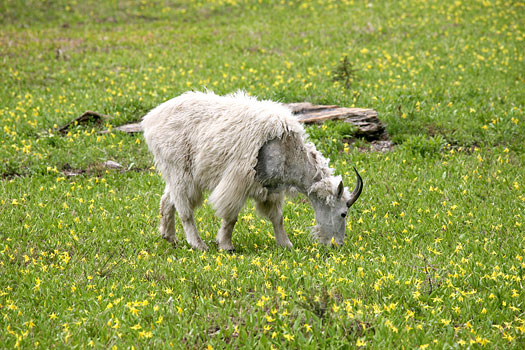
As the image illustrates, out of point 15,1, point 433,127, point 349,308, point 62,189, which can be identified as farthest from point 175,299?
point 15,1

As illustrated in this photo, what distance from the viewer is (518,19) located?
20125mm

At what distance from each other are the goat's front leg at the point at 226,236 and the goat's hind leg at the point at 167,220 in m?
0.76

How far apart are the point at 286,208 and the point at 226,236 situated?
1786 mm

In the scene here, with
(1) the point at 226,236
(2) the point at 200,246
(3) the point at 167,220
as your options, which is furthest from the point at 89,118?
(1) the point at 226,236

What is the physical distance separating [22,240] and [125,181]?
2787 mm

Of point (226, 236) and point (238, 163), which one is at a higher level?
point (238, 163)

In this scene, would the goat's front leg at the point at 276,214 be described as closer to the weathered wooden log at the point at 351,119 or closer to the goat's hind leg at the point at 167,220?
the goat's hind leg at the point at 167,220

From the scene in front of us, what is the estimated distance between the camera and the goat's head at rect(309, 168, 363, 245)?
6742 millimetres

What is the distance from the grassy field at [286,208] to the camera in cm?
479

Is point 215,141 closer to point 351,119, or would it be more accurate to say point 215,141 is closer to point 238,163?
point 238,163

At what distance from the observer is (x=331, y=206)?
6840 millimetres

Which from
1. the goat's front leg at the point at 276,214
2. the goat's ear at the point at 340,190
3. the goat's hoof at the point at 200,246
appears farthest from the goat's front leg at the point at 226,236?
the goat's ear at the point at 340,190

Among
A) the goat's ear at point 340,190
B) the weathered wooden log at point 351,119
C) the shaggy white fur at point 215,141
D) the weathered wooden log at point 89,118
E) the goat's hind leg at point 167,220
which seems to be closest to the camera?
the shaggy white fur at point 215,141

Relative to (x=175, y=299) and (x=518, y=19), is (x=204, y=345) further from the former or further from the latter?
(x=518, y=19)
